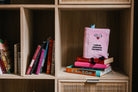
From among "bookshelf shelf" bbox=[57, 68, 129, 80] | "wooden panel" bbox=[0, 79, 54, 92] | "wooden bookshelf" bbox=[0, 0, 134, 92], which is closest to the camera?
"bookshelf shelf" bbox=[57, 68, 129, 80]

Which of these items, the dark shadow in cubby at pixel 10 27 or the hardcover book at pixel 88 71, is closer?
the hardcover book at pixel 88 71

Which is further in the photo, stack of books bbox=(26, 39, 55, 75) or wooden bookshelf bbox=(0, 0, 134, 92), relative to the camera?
wooden bookshelf bbox=(0, 0, 134, 92)

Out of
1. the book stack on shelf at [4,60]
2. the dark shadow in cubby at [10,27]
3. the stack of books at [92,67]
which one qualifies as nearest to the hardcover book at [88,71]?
the stack of books at [92,67]

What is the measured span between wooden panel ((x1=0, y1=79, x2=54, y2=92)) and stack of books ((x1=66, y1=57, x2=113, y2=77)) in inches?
15.4

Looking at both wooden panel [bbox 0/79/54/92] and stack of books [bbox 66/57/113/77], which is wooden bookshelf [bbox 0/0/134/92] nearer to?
wooden panel [bbox 0/79/54/92]

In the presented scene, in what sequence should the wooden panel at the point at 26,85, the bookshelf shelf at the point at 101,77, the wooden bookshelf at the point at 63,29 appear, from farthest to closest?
the wooden panel at the point at 26,85
the wooden bookshelf at the point at 63,29
the bookshelf shelf at the point at 101,77

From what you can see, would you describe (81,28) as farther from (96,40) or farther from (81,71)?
(81,71)

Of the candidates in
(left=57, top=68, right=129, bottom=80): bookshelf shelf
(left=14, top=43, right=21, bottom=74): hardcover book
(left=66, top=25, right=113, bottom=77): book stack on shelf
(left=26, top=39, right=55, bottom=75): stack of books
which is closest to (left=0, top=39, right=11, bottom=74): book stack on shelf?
(left=14, top=43, right=21, bottom=74): hardcover book

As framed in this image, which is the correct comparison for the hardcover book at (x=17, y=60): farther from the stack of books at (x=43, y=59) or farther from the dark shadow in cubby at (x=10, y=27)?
the dark shadow in cubby at (x=10, y=27)

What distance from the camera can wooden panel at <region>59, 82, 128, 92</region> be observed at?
1.37 meters

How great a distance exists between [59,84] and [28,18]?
625 millimetres

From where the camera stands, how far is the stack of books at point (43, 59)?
1438 mm

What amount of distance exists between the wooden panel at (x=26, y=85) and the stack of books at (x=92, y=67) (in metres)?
0.39

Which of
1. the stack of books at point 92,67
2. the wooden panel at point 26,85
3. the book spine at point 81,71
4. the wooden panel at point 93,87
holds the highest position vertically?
the stack of books at point 92,67
